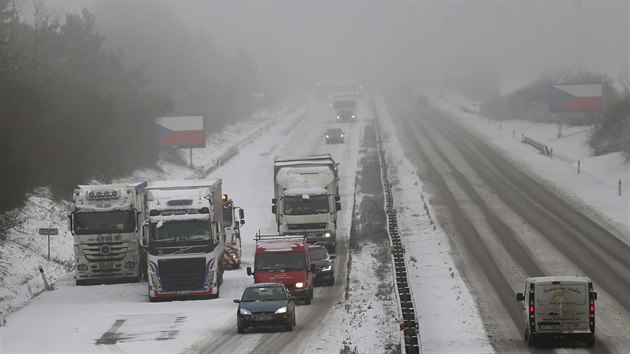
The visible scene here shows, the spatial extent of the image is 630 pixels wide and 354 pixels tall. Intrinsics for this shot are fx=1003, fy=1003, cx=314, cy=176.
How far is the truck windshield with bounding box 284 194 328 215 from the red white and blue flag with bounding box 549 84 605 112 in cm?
5425

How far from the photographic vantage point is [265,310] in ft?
93.2

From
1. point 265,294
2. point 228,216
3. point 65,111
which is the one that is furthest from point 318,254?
point 65,111

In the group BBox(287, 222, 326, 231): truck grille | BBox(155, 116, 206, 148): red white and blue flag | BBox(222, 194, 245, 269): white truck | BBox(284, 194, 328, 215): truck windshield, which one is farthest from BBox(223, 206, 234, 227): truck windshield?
→ BBox(155, 116, 206, 148): red white and blue flag

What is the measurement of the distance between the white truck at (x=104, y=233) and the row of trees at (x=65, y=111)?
2792mm

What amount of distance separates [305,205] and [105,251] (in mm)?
10741

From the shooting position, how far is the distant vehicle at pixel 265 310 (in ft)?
92.8

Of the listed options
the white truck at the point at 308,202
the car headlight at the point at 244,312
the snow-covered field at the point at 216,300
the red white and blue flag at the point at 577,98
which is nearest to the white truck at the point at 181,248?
the snow-covered field at the point at 216,300

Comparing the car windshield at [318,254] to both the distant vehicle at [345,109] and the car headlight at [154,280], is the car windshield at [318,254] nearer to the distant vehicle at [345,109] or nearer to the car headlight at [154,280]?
the car headlight at [154,280]

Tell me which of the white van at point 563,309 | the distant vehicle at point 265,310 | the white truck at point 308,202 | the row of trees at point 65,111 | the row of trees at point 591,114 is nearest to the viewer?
the white van at point 563,309

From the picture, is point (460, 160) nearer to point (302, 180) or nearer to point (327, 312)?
point (302, 180)

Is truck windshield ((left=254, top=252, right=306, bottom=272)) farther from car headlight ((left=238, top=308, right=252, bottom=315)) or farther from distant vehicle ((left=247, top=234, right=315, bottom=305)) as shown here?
car headlight ((left=238, top=308, right=252, bottom=315))

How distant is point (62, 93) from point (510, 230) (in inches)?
1057

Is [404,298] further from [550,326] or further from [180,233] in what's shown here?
[180,233]

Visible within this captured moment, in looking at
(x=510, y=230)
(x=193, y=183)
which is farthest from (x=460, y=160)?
(x=193, y=183)
